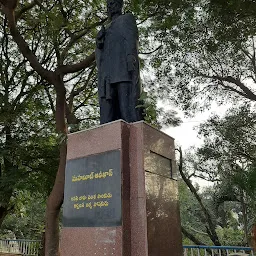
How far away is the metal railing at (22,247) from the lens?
34.2 feet

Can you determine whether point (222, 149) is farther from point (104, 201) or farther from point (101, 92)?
point (104, 201)

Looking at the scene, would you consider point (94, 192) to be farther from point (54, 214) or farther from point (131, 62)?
point (54, 214)

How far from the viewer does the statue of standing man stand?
4324mm

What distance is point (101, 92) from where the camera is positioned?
4.51 meters

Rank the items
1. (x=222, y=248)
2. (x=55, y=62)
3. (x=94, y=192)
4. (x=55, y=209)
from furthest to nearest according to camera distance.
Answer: (x=55, y=62) < (x=55, y=209) < (x=222, y=248) < (x=94, y=192)

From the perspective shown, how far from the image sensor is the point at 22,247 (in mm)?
10570

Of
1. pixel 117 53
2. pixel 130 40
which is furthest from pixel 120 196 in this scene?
pixel 130 40

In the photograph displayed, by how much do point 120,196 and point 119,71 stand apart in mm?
1910

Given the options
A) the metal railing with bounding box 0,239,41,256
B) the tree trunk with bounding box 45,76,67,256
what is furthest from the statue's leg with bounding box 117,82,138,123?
the metal railing with bounding box 0,239,41,256

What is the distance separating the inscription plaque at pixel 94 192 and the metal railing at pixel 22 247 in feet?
25.4

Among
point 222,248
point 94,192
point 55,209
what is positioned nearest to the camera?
point 94,192

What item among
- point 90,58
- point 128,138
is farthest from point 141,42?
point 128,138

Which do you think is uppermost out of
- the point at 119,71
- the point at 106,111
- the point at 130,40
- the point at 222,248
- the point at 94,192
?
the point at 130,40

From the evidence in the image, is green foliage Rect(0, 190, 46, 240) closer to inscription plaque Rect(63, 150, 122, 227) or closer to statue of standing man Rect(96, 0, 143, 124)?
statue of standing man Rect(96, 0, 143, 124)
